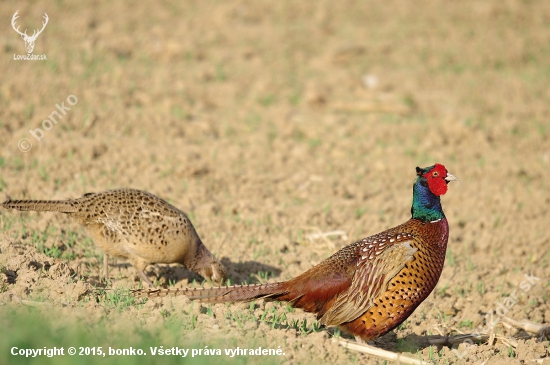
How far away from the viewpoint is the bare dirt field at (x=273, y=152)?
16.4ft

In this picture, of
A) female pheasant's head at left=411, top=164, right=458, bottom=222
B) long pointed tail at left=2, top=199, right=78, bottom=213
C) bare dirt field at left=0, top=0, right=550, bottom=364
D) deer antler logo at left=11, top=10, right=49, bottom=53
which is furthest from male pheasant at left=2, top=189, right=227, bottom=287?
deer antler logo at left=11, top=10, right=49, bottom=53

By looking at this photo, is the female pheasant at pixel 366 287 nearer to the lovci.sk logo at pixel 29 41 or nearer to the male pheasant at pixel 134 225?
the male pheasant at pixel 134 225

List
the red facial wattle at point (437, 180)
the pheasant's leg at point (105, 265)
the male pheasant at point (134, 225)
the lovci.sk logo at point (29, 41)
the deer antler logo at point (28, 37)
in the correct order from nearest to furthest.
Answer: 1. the red facial wattle at point (437, 180)
2. the male pheasant at point (134, 225)
3. the pheasant's leg at point (105, 265)
4. the lovci.sk logo at point (29, 41)
5. the deer antler logo at point (28, 37)

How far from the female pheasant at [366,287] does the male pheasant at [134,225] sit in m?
0.78

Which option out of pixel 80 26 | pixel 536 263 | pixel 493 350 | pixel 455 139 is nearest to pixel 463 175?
pixel 455 139

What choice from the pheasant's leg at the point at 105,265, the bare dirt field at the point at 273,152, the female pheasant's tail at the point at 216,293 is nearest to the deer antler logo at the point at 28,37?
the bare dirt field at the point at 273,152

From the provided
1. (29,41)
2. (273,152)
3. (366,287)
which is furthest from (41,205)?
(29,41)

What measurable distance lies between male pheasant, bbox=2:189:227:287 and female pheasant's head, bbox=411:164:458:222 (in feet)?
5.95

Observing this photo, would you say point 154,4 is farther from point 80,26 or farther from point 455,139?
point 455,139

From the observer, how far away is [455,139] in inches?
412

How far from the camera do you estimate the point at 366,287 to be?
510cm

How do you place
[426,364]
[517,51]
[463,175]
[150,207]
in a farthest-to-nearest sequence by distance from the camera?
[517,51] → [463,175] → [150,207] → [426,364]

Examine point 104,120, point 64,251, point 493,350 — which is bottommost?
point 493,350

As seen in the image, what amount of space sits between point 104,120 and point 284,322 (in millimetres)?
4964
